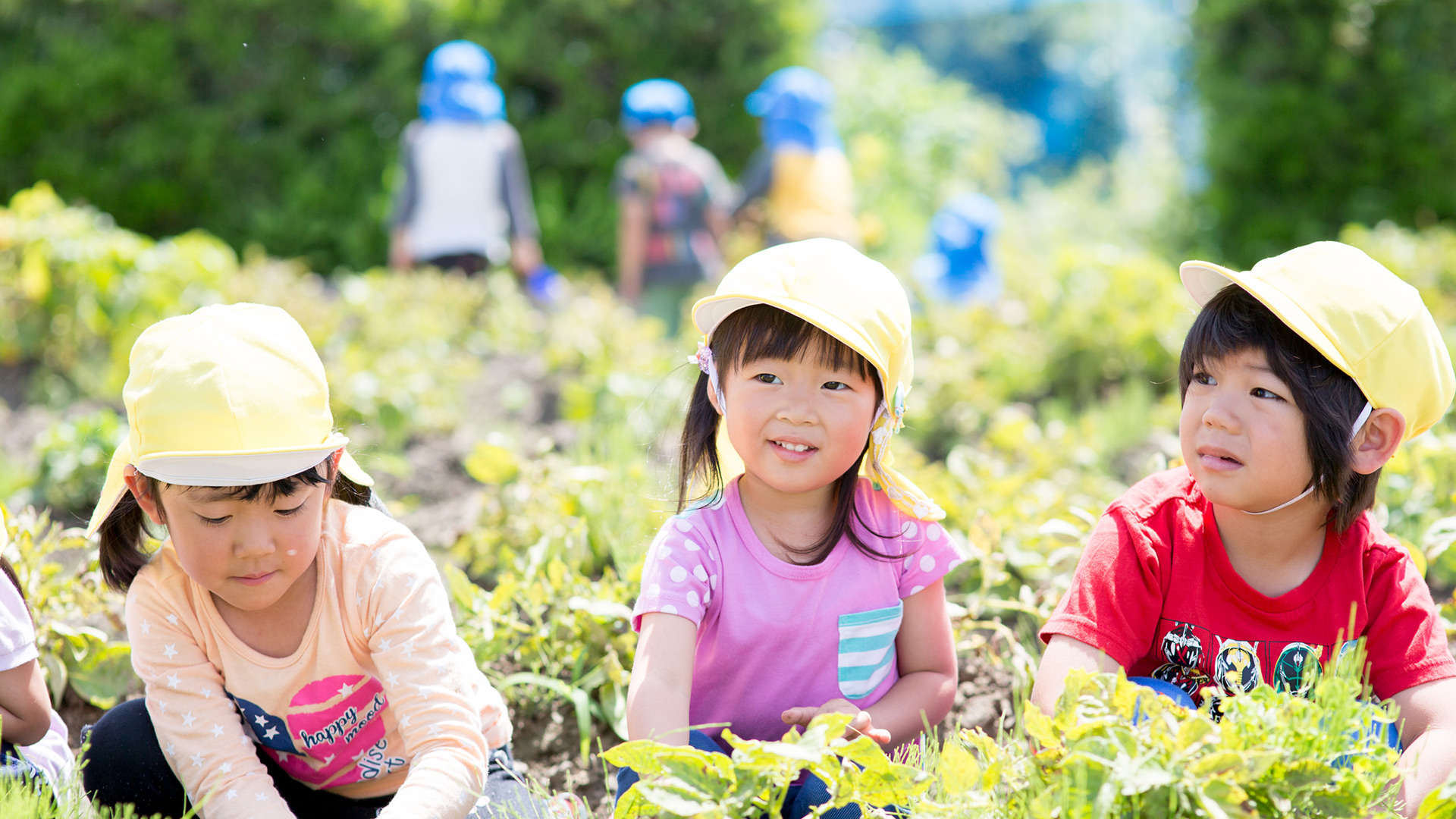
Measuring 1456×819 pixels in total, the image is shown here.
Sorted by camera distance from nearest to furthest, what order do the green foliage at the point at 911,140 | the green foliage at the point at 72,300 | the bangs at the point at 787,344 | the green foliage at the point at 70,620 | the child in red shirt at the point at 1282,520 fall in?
1. the child in red shirt at the point at 1282,520
2. the bangs at the point at 787,344
3. the green foliage at the point at 70,620
4. the green foliage at the point at 72,300
5. the green foliage at the point at 911,140

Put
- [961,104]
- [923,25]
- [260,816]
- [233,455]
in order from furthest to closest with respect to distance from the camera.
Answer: [923,25] < [961,104] < [260,816] < [233,455]

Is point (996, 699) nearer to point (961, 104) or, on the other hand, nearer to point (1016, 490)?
point (1016, 490)

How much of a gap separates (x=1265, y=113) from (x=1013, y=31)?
9.23m

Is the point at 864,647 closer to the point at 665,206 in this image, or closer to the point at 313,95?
the point at 665,206

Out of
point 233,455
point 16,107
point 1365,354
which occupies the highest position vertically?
point 16,107

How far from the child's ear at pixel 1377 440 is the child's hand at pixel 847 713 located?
2.82 ft

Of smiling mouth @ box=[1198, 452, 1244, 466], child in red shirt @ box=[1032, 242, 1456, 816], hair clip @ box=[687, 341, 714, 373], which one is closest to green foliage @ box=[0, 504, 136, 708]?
hair clip @ box=[687, 341, 714, 373]

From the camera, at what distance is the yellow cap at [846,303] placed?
6.15ft

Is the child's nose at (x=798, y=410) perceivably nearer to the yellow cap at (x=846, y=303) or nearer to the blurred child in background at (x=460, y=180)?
the yellow cap at (x=846, y=303)

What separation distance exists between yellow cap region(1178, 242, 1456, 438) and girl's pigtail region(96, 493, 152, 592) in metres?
1.81

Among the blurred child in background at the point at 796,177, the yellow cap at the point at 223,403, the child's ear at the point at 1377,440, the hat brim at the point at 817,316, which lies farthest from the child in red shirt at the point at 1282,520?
the blurred child in background at the point at 796,177

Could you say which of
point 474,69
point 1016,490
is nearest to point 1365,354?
point 1016,490

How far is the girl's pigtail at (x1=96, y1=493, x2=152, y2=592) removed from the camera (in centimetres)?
195

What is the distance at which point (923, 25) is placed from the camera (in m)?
17.0
